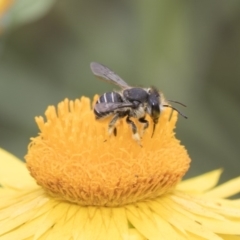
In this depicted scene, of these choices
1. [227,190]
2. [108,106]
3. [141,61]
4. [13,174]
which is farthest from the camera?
[141,61]

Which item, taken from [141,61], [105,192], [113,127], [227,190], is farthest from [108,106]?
[141,61]

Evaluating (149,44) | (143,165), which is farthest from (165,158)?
(149,44)

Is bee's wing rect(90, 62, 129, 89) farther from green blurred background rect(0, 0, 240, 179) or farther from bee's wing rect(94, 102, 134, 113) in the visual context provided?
green blurred background rect(0, 0, 240, 179)

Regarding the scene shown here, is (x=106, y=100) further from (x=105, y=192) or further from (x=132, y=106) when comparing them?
(x=105, y=192)

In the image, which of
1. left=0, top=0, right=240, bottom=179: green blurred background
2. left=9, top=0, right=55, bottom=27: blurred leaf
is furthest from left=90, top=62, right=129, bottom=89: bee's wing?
left=0, top=0, right=240, bottom=179: green blurred background

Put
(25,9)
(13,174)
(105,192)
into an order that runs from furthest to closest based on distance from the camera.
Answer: (25,9) < (13,174) < (105,192)
